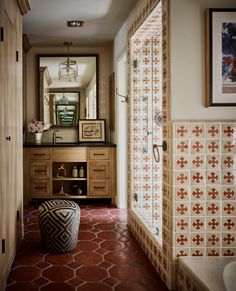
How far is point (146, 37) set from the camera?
377 centimetres

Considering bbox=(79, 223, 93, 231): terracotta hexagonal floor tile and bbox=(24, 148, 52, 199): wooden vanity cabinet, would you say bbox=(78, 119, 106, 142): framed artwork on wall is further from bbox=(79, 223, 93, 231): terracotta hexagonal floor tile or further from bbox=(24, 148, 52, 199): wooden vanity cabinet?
bbox=(79, 223, 93, 231): terracotta hexagonal floor tile

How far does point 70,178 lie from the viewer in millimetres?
5402

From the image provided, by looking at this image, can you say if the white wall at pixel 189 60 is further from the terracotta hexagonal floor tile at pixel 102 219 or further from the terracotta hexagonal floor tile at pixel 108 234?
the terracotta hexagonal floor tile at pixel 102 219

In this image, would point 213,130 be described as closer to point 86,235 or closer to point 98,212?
point 86,235

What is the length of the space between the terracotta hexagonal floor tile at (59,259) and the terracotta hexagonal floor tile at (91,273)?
0.21 metres

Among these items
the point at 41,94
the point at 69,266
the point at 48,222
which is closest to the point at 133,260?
the point at 69,266

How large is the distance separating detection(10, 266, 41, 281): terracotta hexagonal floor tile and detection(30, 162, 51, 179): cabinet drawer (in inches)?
→ 98.2

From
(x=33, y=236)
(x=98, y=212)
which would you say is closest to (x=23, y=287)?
(x=33, y=236)

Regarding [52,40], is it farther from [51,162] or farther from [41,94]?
[51,162]

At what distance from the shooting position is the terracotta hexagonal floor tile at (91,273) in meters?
2.67

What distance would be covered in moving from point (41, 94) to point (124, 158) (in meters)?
1.77

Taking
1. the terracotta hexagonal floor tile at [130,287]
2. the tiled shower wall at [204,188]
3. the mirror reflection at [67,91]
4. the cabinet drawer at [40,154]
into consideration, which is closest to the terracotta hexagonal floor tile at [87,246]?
the terracotta hexagonal floor tile at [130,287]

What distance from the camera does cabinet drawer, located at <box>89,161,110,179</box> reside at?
5.35m

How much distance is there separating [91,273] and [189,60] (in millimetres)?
1718
